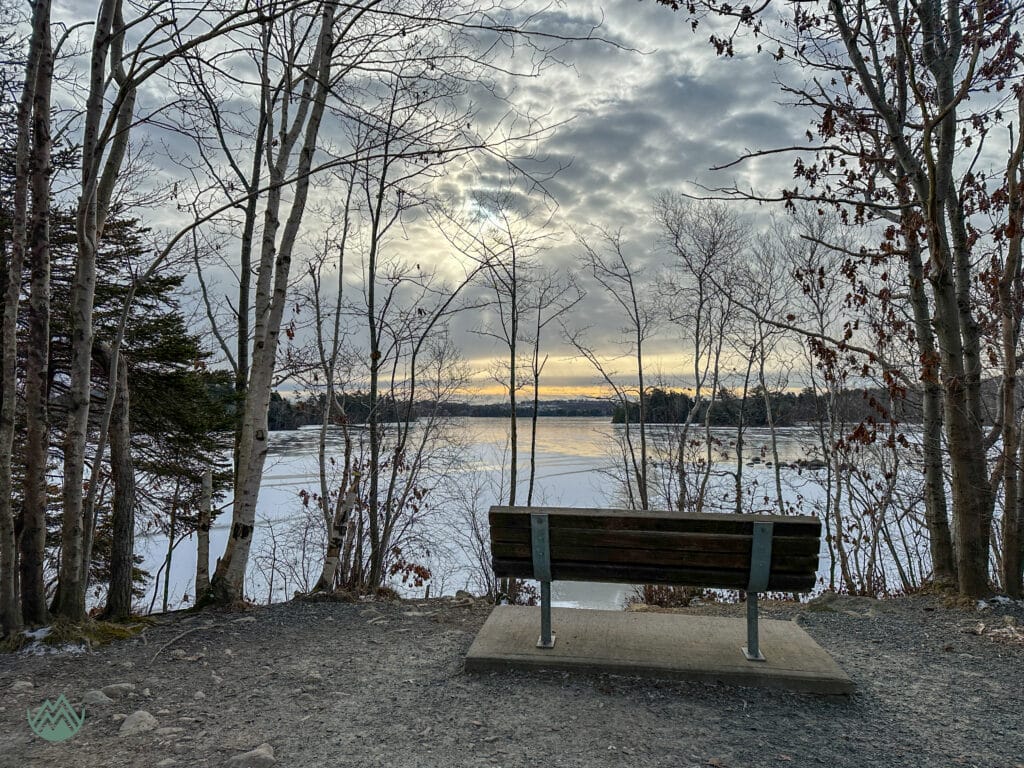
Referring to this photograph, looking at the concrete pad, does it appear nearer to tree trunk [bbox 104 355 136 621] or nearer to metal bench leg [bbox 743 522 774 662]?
metal bench leg [bbox 743 522 774 662]

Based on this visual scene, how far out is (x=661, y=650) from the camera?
141 inches

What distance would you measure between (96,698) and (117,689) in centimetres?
12

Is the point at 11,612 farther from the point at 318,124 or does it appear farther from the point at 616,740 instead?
the point at 318,124

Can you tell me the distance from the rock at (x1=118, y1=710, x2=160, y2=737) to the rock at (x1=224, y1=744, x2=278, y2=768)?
57 centimetres

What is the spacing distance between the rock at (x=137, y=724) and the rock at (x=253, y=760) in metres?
0.57

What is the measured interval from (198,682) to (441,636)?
149 centimetres

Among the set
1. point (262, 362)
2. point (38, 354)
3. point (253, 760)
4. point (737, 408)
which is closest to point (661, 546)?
point (253, 760)

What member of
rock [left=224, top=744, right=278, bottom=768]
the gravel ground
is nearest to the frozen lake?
the gravel ground

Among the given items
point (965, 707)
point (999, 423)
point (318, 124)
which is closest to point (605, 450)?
point (999, 423)

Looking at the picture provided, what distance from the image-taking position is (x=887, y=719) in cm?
298

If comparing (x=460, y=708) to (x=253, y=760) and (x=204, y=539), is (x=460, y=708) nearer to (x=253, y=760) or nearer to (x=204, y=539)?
(x=253, y=760)

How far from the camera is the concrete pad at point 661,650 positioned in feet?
10.7

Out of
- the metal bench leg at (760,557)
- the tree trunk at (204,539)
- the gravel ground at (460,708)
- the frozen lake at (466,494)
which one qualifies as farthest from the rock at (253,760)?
the frozen lake at (466,494)

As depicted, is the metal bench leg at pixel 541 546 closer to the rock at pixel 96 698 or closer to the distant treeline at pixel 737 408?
the rock at pixel 96 698
